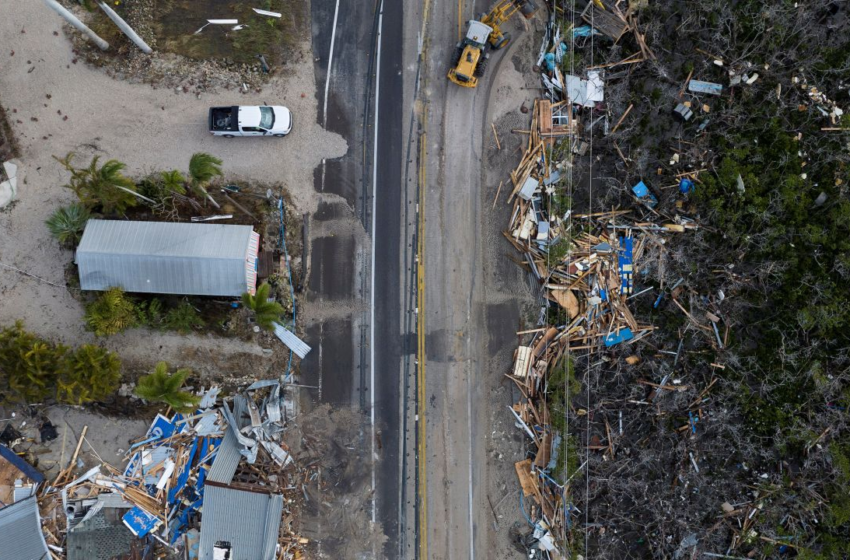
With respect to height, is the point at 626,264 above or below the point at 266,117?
below

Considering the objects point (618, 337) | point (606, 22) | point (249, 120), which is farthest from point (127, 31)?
point (618, 337)

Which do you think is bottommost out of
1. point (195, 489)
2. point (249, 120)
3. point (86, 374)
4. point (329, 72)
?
point (195, 489)

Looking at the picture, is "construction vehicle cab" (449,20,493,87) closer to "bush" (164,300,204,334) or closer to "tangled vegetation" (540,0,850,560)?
"tangled vegetation" (540,0,850,560)

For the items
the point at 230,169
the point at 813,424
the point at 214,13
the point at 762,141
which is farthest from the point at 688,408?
the point at 214,13

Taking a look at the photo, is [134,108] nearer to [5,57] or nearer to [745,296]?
[5,57]

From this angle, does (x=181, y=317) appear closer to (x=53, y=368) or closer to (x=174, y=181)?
(x=53, y=368)

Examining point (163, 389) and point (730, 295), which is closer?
point (163, 389)
